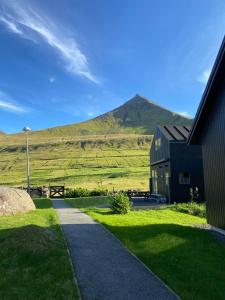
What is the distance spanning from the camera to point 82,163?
12544cm

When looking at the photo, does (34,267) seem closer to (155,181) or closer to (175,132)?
(175,132)

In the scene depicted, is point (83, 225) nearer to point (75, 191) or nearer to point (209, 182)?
point (209, 182)

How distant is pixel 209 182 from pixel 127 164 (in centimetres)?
9861

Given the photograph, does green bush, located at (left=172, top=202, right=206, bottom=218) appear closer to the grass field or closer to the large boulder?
the large boulder

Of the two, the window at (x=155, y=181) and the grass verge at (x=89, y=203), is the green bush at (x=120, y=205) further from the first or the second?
the window at (x=155, y=181)

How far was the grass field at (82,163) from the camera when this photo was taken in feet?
278

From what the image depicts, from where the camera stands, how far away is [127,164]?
115 meters

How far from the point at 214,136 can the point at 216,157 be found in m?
0.95

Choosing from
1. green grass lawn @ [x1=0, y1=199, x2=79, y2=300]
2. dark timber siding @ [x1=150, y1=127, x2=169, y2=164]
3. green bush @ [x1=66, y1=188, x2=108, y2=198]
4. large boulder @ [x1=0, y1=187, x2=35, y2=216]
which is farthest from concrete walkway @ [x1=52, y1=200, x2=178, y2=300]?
green bush @ [x1=66, y1=188, x2=108, y2=198]

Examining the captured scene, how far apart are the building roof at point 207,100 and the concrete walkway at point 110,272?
7063mm

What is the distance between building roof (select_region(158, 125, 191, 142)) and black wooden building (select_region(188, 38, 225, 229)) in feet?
49.9

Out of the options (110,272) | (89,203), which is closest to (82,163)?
(89,203)

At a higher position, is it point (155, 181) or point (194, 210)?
point (155, 181)

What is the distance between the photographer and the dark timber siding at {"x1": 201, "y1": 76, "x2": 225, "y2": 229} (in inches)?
584
